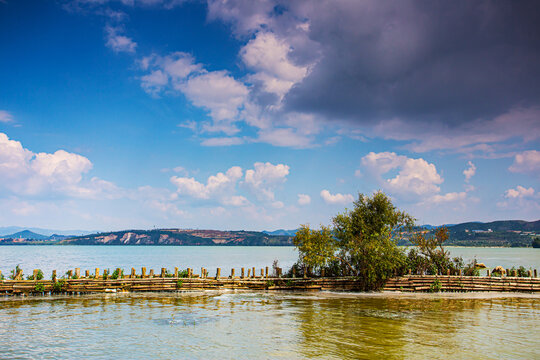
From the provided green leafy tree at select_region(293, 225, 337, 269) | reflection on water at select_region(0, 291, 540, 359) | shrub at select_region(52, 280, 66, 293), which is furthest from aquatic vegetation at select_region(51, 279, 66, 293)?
green leafy tree at select_region(293, 225, 337, 269)

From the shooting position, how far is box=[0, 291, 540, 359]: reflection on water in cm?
1920

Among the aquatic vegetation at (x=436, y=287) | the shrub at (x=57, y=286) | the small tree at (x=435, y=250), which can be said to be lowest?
the aquatic vegetation at (x=436, y=287)

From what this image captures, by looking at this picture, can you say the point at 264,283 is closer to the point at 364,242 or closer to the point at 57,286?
the point at 364,242

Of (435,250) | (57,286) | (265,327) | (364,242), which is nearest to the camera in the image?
(265,327)

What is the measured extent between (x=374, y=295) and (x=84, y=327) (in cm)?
2703

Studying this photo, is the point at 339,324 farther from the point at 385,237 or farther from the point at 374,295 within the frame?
the point at 385,237

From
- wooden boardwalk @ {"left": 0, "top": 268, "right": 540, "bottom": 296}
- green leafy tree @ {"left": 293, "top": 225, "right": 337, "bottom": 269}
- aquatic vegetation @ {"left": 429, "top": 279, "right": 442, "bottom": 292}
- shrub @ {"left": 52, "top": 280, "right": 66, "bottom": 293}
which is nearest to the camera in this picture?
shrub @ {"left": 52, "top": 280, "right": 66, "bottom": 293}

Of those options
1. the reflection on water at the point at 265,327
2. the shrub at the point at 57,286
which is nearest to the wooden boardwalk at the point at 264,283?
the shrub at the point at 57,286

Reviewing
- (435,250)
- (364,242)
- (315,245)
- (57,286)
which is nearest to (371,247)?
(364,242)

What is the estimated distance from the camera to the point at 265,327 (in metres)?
24.5

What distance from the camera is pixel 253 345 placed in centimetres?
2039

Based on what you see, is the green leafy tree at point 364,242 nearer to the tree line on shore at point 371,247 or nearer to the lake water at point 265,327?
the tree line on shore at point 371,247

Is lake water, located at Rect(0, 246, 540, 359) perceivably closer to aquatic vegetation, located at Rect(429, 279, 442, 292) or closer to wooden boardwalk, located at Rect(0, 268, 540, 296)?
wooden boardwalk, located at Rect(0, 268, 540, 296)

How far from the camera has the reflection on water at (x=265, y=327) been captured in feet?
63.0
